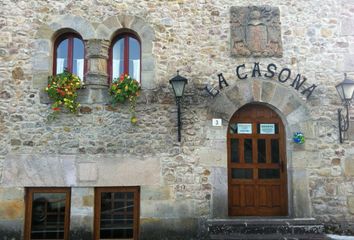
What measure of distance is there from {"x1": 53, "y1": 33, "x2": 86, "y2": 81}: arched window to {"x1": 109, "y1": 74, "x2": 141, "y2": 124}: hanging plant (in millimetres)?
738

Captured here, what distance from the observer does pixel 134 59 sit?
6.54m

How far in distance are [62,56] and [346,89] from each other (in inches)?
210

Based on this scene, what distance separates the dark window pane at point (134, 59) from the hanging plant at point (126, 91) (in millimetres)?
214

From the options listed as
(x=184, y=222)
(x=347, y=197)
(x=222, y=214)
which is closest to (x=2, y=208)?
(x=184, y=222)

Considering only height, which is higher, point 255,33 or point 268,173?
point 255,33

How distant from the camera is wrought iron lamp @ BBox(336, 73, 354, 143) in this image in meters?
6.18

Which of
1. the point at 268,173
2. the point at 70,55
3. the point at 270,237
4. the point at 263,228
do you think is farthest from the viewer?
the point at 70,55

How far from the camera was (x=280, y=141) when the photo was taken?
6.48 metres

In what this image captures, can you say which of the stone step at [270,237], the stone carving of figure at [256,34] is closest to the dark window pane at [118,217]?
the stone step at [270,237]

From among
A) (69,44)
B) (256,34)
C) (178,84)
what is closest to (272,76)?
(256,34)

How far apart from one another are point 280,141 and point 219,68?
181 cm

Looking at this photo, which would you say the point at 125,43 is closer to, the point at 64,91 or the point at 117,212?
the point at 64,91

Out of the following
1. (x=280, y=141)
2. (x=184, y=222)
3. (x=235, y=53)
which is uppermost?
(x=235, y=53)

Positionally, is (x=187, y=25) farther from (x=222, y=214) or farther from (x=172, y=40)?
(x=222, y=214)
